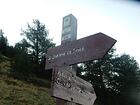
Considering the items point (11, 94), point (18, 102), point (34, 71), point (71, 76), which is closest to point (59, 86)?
point (71, 76)

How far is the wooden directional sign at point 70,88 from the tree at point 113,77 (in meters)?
28.8

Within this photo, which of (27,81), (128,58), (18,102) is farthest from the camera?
(128,58)

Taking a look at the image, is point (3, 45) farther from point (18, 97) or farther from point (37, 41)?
point (18, 97)

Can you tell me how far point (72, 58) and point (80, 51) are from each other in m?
0.13

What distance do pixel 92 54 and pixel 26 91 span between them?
61.0ft

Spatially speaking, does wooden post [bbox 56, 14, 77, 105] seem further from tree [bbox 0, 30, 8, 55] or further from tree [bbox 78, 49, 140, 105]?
tree [bbox 0, 30, 8, 55]

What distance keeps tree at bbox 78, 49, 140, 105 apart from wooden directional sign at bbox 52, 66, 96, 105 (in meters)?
28.8

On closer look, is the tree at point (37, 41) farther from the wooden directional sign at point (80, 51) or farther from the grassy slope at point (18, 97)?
the wooden directional sign at point (80, 51)

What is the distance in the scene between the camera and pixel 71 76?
3701 mm

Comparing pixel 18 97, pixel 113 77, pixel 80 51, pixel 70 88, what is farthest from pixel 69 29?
pixel 113 77

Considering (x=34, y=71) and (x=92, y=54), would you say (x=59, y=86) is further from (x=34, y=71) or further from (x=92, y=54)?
(x=34, y=71)

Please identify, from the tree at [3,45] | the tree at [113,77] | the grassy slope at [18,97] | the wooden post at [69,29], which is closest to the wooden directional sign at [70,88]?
the wooden post at [69,29]

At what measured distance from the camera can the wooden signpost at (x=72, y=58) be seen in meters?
3.46

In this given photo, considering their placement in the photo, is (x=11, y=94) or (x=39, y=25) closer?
(x=11, y=94)
